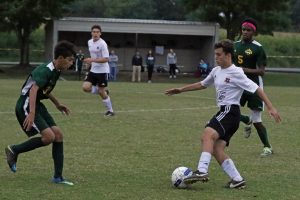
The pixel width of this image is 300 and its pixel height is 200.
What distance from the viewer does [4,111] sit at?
52.9 ft

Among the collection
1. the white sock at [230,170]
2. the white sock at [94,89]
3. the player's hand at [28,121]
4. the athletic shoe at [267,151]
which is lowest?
the white sock at [94,89]

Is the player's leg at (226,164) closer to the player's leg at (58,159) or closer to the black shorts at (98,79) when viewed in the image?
the player's leg at (58,159)

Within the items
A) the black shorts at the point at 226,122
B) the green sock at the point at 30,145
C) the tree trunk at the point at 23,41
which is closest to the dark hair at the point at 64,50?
the green sock at the point at 30,145

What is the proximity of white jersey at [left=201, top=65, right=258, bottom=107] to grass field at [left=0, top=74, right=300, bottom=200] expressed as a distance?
101cm

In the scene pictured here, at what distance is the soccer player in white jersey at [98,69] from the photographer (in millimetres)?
15046

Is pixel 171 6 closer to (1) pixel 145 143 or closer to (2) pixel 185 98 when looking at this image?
(2) pixel 185 98

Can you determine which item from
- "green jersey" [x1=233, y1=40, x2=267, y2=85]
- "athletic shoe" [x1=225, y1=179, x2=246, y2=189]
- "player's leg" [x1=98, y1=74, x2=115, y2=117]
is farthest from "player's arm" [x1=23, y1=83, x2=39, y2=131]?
"player's leg" [x1=98, y1=74, x2=115, y2=117]

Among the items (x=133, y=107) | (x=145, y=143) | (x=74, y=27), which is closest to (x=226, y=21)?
(x=74, y=27)

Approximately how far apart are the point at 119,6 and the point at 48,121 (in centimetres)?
9600

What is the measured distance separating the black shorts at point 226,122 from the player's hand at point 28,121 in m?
1.96

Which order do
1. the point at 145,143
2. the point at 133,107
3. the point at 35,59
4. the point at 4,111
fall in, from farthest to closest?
the point at 35,59, the point at 133,107, the point at 4,111, the point at 145,143

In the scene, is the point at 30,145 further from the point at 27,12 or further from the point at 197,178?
the point at 27,12

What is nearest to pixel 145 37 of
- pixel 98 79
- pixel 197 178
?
pixel 98 79

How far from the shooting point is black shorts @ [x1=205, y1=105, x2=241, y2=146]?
7.50 meters
